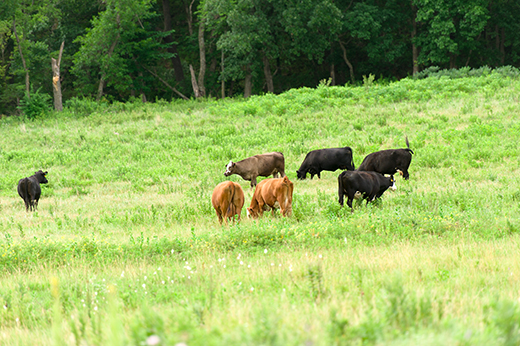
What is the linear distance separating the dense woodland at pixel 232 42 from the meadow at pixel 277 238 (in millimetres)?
13179

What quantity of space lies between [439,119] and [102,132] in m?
18.5

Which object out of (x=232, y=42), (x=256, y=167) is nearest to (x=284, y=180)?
(x=256, y=167)

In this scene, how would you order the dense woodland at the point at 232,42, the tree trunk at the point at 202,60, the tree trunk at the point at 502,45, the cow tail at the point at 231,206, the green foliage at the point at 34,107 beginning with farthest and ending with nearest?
the tree trunk at the point at 502,45 < the tree trunk at the point at 202,60 < the dense woodland at the point at 232,42 < the green foliage at the point at 34,107 < the cow tail at the point at 231,206

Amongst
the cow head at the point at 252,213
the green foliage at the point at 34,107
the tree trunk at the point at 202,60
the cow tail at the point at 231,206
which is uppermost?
the tree trunk at the point at 202,60

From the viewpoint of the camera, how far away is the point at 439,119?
20891 millimetres

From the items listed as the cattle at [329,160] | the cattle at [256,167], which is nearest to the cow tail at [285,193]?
the cattle at [256,167]

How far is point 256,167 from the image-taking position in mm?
15305

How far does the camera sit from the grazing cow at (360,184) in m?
10.5

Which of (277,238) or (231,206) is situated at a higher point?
(231,206)

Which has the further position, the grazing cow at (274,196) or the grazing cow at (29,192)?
the grazing cow at (29,192)

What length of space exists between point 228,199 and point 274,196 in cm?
103

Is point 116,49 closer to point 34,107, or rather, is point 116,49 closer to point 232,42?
point 34,107

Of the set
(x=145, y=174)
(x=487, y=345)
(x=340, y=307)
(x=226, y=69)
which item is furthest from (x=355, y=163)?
(x=226, y=69)

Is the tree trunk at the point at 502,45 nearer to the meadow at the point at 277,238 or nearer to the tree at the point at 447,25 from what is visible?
the tree at the point at 447,25
